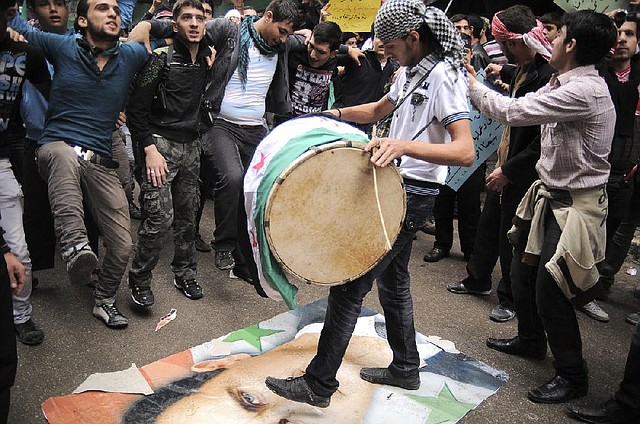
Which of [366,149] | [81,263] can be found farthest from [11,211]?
[366,149]

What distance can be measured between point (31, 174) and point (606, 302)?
→ 431cm

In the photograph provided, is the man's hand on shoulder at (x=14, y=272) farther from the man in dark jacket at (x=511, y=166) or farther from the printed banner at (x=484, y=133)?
the printed banner at (x=484, y=133)

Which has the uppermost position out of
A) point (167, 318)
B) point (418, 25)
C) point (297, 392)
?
point (418, 25)

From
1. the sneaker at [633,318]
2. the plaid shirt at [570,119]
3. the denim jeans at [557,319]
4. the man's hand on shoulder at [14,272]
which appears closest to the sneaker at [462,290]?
the sneaker at [633,318]

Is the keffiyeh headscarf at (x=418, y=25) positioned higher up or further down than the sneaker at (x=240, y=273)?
higher up

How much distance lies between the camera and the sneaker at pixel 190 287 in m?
4.11

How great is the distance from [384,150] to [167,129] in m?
2.00

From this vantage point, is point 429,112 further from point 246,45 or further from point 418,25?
point 246,45

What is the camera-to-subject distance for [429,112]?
256 centimetres

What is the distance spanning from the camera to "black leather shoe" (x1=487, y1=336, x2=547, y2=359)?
11.9 ft

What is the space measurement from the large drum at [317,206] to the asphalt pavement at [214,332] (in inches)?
46.3

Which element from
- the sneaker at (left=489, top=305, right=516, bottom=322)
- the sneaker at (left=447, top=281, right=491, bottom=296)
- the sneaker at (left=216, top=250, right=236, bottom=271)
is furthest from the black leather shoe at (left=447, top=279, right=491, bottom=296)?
the sneaker at (left=216, top=250, right=236, bottom=271)

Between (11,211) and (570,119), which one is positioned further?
(11,211)

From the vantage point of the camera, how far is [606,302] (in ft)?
15.3
